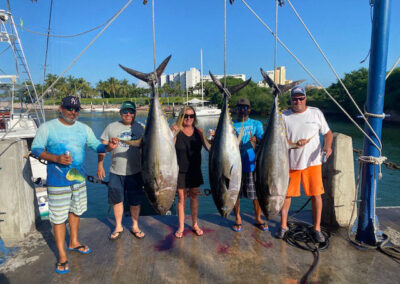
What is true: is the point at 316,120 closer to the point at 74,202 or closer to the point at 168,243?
the point at 168,243

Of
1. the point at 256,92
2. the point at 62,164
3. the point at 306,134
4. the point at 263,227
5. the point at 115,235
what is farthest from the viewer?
the point at 256,92

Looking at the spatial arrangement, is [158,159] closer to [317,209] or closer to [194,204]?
[194,204]

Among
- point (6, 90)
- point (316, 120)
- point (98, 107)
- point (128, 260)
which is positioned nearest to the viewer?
point (128, 260)

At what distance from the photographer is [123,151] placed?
9.07 feet

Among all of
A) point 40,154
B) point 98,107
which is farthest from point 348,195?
point 98,107

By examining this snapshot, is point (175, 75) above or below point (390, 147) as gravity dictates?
above

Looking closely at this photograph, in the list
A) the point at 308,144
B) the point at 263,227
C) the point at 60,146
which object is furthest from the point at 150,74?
the point at 263,227

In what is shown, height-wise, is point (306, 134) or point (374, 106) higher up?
point (374, 106)

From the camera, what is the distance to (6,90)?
952 cm

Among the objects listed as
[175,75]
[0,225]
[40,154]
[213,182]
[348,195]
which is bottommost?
[0,225]

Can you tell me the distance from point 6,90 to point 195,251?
10.4 meters

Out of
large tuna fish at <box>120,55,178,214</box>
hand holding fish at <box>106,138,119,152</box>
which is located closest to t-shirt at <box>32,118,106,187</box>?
hand holding fish at <box>106,138,119,152</box>

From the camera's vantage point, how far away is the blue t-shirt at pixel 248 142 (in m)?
2.88

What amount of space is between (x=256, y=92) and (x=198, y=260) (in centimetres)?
5384
